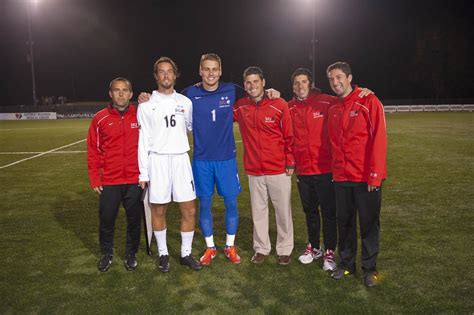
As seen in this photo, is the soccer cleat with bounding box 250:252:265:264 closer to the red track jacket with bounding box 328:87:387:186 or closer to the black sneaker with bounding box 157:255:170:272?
the black sneaker with bounding box 157:255:170:272

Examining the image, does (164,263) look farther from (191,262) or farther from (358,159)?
(358,159)

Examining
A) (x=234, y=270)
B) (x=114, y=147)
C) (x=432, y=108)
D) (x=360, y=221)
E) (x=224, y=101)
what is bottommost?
(x=234, y=270)

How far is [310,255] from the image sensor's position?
16.3 feet

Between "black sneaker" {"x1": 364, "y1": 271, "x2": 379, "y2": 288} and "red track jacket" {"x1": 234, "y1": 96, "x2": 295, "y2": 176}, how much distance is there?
4.44 feet

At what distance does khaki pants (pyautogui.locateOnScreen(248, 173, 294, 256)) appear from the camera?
193 inches

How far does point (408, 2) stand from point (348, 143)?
59373mm

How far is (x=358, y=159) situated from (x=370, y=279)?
116 cm

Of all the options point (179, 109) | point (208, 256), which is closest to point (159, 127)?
point (179, 109)

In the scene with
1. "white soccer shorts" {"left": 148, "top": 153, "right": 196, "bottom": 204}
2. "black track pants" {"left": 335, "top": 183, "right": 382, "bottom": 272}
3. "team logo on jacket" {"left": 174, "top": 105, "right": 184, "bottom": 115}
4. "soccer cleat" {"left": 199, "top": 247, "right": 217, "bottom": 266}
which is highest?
"team logo on jacket" {"left": 174, "top": 105, "right": 184, "bottom": 115}

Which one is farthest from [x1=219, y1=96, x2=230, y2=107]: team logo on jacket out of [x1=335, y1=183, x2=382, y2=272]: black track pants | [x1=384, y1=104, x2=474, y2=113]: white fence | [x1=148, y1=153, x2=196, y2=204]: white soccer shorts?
[x1=384, y1=104, x2=474, y2=113]: white fence

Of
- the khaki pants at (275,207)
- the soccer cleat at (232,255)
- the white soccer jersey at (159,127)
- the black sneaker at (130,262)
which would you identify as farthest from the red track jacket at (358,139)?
the black sneaker at (130,262)

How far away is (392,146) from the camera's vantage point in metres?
14.9

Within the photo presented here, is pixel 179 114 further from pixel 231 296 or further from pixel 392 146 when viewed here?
pixel 392 146

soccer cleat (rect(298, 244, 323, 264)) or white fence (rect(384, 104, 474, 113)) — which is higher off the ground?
white fence (rect(384, 104, 474, 113))
